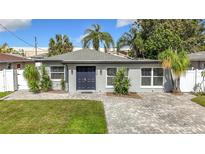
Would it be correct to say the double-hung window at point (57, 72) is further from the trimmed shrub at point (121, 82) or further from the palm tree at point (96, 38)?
the palm tree at point (96, 38)

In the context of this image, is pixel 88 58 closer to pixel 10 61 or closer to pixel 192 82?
pixel 192 82

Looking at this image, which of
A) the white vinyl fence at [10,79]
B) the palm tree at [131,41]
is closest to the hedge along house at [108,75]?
the white vinyl fence at [10,79]

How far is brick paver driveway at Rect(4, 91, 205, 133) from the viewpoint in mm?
7688

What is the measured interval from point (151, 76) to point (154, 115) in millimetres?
6693

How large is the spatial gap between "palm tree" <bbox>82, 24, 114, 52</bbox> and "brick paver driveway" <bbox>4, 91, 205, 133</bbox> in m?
16.9

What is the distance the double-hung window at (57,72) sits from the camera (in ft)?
54.3

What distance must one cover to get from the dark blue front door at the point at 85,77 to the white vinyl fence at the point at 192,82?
7370mm

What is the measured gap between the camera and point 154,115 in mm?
9594

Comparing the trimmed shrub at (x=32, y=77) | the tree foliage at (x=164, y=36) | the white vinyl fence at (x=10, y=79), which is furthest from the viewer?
the tree foliage at (x=164, y=36)

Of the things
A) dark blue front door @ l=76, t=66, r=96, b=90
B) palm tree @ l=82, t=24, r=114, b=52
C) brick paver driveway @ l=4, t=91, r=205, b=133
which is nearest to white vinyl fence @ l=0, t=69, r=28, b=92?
dark blue front door @ l=76, t=66, r=96, b=90

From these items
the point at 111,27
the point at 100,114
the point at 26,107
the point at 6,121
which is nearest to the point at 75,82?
the point at 26,107

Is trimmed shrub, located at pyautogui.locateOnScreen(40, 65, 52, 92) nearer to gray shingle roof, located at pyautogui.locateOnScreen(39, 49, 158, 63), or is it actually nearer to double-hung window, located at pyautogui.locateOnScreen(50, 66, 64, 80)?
double-hung window, located at pyautogui.locateOnScreen(50, 66, 64, 80)

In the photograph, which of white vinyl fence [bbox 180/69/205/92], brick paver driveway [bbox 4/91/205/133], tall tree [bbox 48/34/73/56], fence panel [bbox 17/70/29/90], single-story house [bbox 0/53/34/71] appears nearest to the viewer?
brick paver driveway [bbox 4/91/205/133]

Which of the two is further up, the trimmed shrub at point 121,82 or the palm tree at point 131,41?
the palm tree at point 131,41
